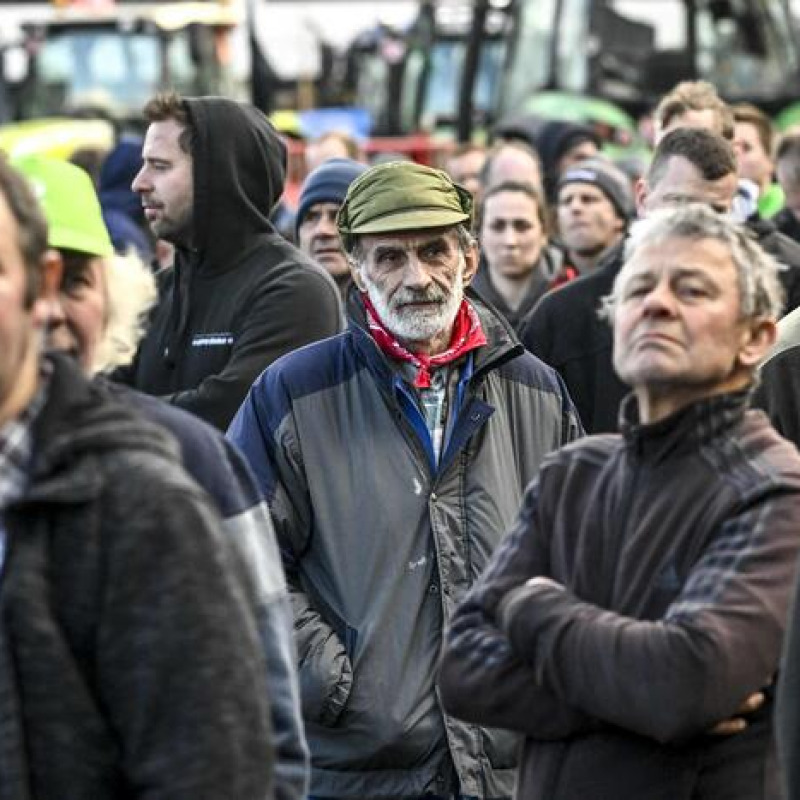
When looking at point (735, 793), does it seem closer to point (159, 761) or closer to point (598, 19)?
point (159, 761)

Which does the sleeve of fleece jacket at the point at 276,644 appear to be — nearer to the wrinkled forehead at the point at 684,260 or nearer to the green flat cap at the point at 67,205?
the green flat cap at the point at 67,205

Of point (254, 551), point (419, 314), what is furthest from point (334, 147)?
point (254, 551)

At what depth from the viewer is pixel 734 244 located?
4.64m

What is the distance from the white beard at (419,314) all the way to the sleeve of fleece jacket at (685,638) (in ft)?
5.31

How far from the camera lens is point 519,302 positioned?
10.9m

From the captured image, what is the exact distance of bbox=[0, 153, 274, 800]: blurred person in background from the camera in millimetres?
3285

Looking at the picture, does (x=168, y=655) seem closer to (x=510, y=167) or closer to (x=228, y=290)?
(x=228, y=290)

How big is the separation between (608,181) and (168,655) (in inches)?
336

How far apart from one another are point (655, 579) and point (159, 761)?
54.9 inches

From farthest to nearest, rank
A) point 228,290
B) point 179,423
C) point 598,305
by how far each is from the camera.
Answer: point 598,305, point 228,290, point 179,423

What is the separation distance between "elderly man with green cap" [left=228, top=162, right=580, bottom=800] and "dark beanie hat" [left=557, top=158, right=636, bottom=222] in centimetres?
543

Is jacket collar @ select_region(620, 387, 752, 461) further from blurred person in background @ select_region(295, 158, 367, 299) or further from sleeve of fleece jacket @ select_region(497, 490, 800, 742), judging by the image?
blurred person in background @ select_region(295, 158, 367, 299)

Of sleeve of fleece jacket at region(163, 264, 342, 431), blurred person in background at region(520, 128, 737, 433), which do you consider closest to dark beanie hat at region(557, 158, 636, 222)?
blurred person in background at region(520, 128, 737, 433)

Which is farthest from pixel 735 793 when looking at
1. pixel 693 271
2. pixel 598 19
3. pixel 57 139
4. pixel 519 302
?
pixel 598 19
